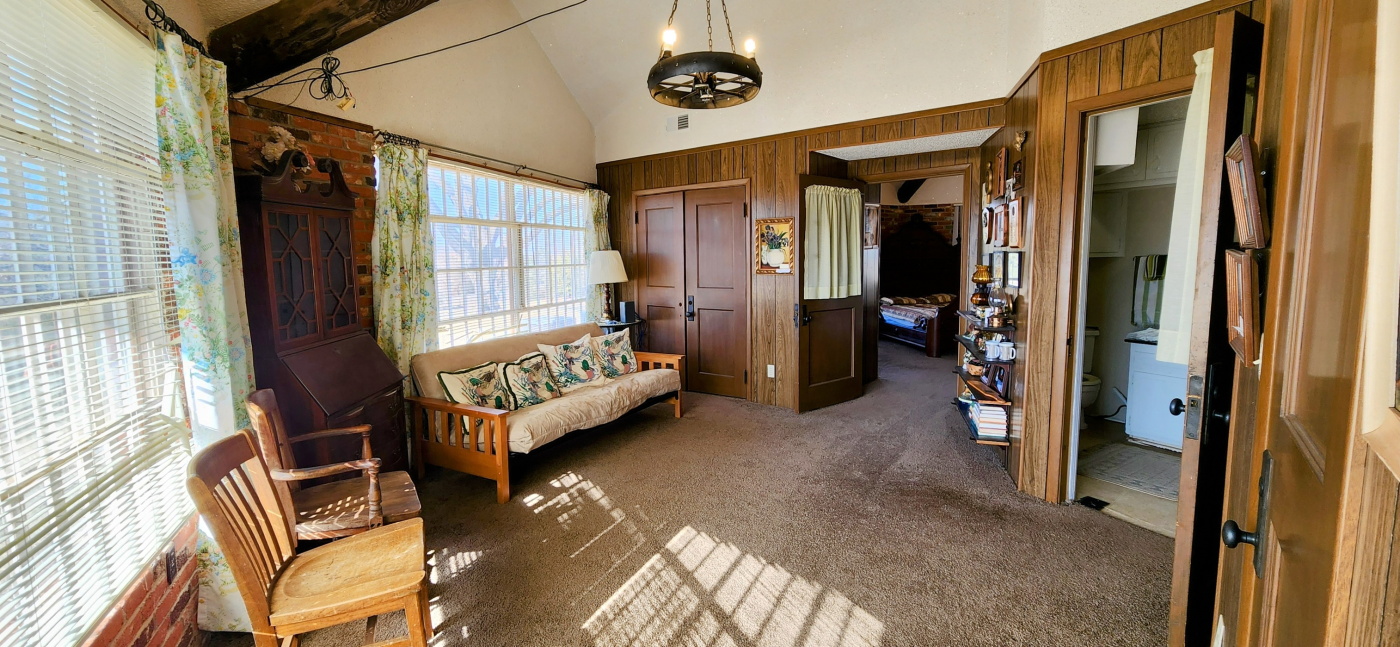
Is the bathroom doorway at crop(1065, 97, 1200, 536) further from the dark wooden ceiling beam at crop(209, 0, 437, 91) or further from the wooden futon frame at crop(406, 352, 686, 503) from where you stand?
the dark wooden ceiling beam at crop(209, 0, 437, 91)

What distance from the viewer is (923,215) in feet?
27.9

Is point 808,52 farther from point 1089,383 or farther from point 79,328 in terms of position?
point 79,328

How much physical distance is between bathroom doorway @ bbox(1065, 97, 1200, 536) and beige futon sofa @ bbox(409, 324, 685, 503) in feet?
9.03

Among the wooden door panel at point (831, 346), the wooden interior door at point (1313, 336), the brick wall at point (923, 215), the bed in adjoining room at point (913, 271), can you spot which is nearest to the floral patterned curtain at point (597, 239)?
the wooden door panel at point (831, 346)

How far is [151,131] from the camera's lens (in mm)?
1826

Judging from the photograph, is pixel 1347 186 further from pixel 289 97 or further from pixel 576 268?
pixel 576 268

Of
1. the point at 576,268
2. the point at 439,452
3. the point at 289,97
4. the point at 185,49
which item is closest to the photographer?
the point at 185,49

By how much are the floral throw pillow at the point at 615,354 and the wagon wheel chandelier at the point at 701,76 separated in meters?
2.18

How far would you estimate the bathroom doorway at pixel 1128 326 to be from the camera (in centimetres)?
269

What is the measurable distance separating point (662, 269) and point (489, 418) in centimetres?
261

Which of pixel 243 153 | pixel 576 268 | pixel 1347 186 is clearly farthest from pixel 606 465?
pixel 1347 186

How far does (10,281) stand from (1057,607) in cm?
318

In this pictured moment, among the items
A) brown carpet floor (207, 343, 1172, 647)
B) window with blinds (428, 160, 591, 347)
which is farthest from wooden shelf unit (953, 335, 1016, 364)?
window with blinds (428, 160, 591, 347)

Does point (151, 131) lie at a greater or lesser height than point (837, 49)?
lesser
